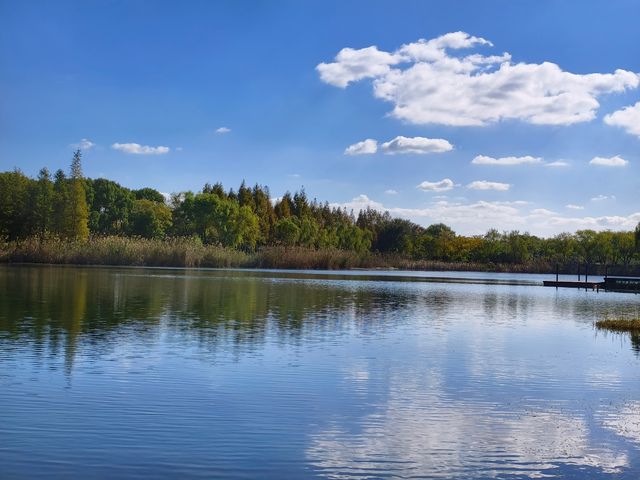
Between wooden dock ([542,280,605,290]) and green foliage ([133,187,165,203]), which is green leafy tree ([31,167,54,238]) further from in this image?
green foliage ([133,187,165,203])

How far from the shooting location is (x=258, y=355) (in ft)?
49.3

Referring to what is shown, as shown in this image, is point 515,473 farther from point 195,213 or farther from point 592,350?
point 195,213

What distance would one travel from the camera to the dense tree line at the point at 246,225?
236ft

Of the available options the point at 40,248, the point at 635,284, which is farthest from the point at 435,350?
the point at 40,248

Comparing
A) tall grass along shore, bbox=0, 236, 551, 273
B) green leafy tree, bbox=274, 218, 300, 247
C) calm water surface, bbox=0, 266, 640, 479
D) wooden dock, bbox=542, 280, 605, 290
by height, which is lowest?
calm water surface, bbox=0, 266, 640, 479

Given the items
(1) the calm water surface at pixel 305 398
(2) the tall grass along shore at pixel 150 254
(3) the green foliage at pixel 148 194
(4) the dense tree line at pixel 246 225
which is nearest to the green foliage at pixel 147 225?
(4) the dense tree line at pixel 246 225

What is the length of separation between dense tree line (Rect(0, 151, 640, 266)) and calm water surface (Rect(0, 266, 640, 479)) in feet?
173

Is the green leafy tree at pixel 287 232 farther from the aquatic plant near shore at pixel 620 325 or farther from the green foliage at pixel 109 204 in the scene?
the aquatic plant near shore at pixel 620 325

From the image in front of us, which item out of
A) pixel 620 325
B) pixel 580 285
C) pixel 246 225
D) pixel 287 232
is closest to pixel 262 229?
pixel 287 232

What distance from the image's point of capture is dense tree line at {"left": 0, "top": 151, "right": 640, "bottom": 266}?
2837 inches

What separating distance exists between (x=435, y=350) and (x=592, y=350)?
437 cm

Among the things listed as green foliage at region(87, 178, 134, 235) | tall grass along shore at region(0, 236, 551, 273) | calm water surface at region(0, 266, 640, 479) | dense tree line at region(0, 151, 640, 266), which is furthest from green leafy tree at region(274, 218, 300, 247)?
calm water surface at region(0, 266, 640, 479)

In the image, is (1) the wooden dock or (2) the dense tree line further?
(2) the dense tree line

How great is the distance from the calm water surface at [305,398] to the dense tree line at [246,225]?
173 feet
